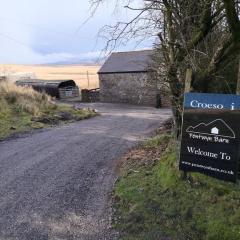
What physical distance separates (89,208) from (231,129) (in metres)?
3.06

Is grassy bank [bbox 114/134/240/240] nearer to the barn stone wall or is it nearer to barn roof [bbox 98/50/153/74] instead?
the barn stone wall

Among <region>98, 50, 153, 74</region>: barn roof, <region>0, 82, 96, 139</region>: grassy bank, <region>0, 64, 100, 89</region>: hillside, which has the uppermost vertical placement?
<region>98, 50, 153, 74</region>: barn roof

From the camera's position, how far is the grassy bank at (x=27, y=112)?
18375 mm

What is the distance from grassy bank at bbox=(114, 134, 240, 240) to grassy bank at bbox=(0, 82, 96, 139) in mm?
8787

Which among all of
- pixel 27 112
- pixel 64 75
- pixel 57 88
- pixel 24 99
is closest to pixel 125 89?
pixel 57 88

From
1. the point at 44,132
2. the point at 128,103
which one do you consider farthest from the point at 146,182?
the point at 128,103

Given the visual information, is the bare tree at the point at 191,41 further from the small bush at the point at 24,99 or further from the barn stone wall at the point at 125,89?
the barn stone wall at the point at 125,89

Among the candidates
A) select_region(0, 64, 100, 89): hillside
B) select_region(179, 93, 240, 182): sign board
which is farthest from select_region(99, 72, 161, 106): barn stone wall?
select_region(179, 93, 240, 182): sign board

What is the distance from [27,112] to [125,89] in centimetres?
2102

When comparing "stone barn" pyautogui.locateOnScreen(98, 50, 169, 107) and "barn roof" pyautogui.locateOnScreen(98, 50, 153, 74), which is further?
"barn roof" pyautogui.locateOnScreen(98, 50, 153, 74)

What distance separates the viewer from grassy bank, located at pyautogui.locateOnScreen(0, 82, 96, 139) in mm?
18375

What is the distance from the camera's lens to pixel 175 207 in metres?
7.29

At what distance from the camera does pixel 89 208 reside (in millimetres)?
8094

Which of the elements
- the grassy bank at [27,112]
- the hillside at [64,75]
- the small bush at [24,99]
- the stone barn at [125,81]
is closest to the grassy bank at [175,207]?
the grassy bank at [27,112]
